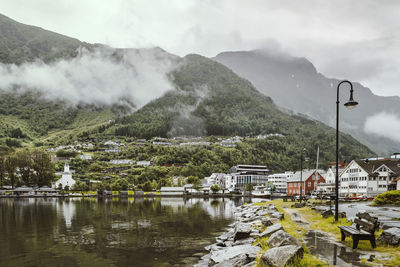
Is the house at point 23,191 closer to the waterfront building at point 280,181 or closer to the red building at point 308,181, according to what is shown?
the red building at point 308,181

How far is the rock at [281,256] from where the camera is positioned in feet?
31.7

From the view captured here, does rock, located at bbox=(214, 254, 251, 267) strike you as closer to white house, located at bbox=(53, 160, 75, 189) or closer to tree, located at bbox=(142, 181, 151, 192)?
tree, located at bbox=(142, 181, 151, 192)

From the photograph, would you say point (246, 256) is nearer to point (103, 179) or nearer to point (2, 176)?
point (2, 176)

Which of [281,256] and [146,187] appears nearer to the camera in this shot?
[281,256]

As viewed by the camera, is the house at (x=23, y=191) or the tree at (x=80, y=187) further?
the tree at (x=80, y=187)

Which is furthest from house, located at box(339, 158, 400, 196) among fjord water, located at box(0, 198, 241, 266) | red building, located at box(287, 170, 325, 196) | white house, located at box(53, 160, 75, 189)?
white house, located at box(53, 160, 75, 189)

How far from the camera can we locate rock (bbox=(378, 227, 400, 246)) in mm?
12445

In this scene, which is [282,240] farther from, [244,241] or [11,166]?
[11,166]

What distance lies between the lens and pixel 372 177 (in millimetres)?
85000

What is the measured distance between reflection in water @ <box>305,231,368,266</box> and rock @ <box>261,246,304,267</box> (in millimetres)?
1599

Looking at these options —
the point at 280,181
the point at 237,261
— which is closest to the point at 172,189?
the point at 280,181

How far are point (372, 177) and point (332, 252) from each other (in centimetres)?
8587

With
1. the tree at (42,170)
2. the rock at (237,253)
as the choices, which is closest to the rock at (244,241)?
the rock at (237,253)

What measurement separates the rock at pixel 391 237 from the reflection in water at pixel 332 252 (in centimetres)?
173
